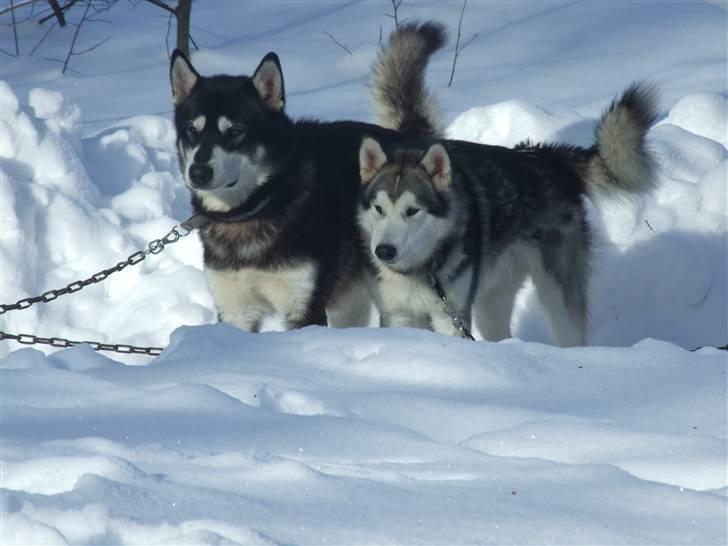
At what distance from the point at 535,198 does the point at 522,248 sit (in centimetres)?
23

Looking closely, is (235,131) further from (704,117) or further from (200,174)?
(704,117)

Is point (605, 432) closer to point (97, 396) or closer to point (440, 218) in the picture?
point (97, 396)

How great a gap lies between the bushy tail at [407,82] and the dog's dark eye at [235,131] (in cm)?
114

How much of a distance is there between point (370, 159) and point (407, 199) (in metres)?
0.26

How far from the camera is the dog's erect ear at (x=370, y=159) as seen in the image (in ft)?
17.1

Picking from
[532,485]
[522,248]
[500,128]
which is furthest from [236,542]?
[500,128]

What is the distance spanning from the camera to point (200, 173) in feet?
16.3

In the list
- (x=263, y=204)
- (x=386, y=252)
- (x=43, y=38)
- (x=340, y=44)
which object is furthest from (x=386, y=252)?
(x=43, y=38)

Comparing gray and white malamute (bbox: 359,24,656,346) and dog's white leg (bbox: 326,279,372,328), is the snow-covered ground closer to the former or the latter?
gray and white malamute (bbox: 359,24,656,346)

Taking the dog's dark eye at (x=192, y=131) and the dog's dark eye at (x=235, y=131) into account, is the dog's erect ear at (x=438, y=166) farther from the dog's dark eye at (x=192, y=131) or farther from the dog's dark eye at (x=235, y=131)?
the dog's dark eye at (x=192, y=131)

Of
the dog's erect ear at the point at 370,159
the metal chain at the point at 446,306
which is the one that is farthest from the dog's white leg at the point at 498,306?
the dog's erect ear at the point at 370,159


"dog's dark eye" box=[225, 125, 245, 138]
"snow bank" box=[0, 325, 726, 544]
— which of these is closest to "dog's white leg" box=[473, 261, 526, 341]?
"dog's dark eye" box=[225, 125, 245, 138]

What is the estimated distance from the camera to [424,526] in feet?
8.44

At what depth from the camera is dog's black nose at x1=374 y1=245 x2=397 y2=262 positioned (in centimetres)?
494
